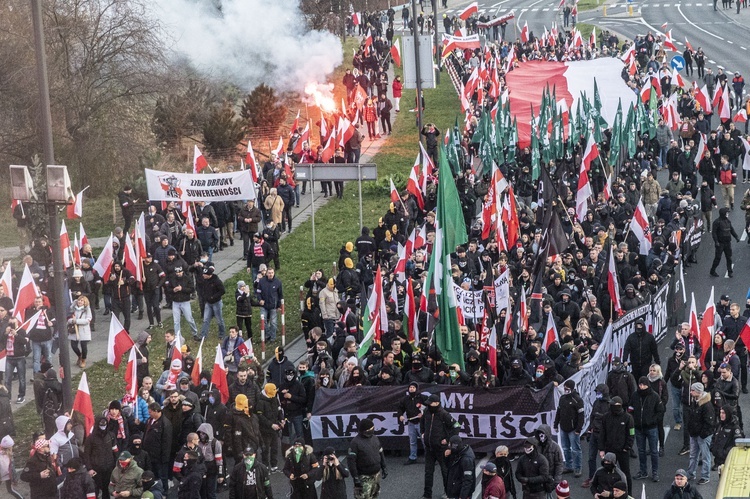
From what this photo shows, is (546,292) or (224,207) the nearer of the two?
(546,292)

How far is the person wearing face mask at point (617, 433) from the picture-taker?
1714 cm

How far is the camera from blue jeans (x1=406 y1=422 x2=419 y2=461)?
735 inches

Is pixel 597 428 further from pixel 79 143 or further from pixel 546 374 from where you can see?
pixel 79 143

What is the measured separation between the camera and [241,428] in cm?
1822

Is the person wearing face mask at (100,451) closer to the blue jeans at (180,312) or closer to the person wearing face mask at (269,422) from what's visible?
the person wearing face mask at (269,422)

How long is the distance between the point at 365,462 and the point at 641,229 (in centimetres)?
1008

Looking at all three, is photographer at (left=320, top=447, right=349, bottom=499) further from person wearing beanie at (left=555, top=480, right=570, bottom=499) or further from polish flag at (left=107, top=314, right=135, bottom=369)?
polish flag at (left=107, top=314, right=135, bottom=369)

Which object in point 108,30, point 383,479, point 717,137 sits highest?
point 108,30

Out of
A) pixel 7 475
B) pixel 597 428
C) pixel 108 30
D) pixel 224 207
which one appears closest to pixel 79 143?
pixel 108 30

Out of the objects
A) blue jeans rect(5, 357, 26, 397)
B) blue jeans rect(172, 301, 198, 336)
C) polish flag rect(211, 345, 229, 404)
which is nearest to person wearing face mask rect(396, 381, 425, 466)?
polish flag rect(211, 345, 229, 404)

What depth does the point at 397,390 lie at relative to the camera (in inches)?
738

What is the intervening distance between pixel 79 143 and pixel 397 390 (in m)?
19.0

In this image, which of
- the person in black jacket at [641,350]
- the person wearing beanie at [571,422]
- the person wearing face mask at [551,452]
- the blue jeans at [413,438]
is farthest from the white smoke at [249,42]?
the person wearing face mask at [551,452]

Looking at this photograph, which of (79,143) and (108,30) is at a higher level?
(108,30)
